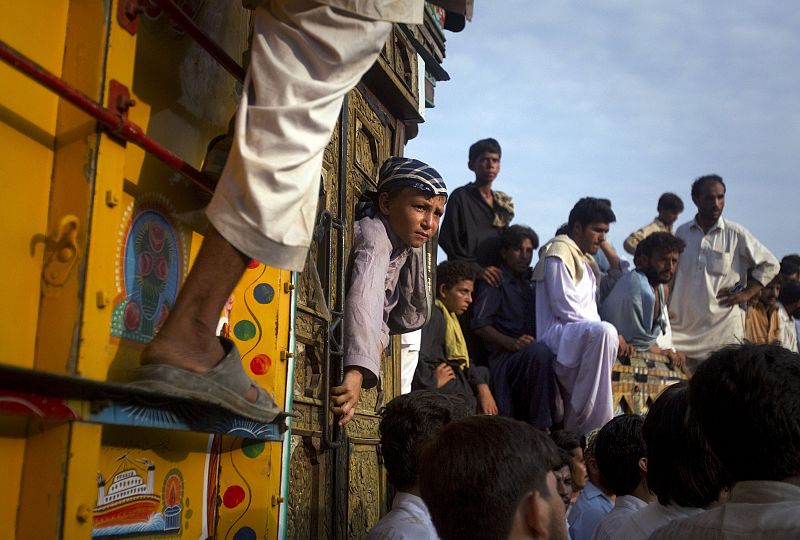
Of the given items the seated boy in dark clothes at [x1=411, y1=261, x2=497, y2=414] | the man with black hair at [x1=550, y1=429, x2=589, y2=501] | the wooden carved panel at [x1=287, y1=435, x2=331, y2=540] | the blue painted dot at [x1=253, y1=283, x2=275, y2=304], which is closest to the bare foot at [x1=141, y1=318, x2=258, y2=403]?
the blue painted dot at [x1=253, y1=283, x2=275, y2=304]

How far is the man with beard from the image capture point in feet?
24.8

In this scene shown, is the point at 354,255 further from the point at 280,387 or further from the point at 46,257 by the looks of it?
the point at 46,257

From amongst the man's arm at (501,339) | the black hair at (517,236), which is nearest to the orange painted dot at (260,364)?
the man's arm at (501,339)

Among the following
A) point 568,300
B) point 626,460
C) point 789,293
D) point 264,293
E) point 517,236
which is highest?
point 789,293

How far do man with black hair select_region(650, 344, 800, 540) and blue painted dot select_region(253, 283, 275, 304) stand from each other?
1.46 m

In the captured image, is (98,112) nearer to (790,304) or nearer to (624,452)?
(624,452)

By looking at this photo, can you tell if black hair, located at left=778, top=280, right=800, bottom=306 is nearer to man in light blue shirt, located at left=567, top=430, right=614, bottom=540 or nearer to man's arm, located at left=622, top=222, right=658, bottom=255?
man's arm, located at left=622, top=222, right=658, bottom=255

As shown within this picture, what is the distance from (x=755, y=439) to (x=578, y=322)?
4.98 meters

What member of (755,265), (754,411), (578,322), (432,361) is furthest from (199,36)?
(755,265)

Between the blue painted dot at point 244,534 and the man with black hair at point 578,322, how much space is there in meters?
4.24

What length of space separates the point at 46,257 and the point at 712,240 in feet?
27.6

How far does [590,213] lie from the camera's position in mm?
7227

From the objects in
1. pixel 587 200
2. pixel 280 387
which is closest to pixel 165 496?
pixel 280 387

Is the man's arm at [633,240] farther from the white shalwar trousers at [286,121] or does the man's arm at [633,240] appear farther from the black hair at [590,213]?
the white shalwar trousers at [286,121]
